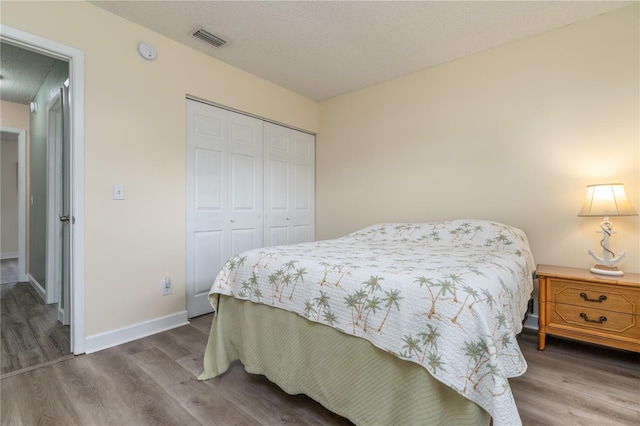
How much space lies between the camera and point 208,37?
8.19 feet

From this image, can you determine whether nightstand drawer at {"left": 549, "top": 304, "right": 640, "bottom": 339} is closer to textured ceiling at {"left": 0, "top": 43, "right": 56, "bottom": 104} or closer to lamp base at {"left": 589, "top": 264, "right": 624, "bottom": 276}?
lamp base at {"left": 589, "top": 264, "right": 624, "bottom": 276}

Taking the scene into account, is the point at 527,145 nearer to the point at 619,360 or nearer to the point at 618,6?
the point at 618,6

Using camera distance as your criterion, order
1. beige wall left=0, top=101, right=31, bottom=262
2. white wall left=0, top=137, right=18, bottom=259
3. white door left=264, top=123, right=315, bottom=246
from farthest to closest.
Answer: white wall left=0, top=137, right=18, bottom=259 < beige wall left=0, top=101, right=31, bottom=262 < white door left=264, top=123, right=315, bottom=246

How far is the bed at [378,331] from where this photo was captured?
1.01 metres

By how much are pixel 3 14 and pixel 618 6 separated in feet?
13.1

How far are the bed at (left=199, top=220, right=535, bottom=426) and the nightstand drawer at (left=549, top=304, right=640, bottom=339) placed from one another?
420mm

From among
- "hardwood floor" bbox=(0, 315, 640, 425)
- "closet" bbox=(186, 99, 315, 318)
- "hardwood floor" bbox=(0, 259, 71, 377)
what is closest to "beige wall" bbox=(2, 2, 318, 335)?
"closet" bbox=(186, 99, 315, 318)

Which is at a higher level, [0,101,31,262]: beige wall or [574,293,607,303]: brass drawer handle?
[0,101,31,262]: beige wall

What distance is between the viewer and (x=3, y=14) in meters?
1.77

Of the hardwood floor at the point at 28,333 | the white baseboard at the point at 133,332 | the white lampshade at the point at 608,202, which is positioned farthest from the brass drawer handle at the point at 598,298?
the hardwood floor at the point at 28,333

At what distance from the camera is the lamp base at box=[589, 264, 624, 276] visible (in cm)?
198

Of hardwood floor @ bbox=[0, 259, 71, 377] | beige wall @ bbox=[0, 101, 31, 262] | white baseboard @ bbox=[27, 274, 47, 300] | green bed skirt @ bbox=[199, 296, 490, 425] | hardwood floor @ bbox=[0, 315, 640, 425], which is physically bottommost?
hardwood floor @ bbox=[0, 315, 640, 425]

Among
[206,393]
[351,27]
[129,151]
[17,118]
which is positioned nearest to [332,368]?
[206,393]

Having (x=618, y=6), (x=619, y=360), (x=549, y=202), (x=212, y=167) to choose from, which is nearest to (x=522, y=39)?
(x=618, y=6)
